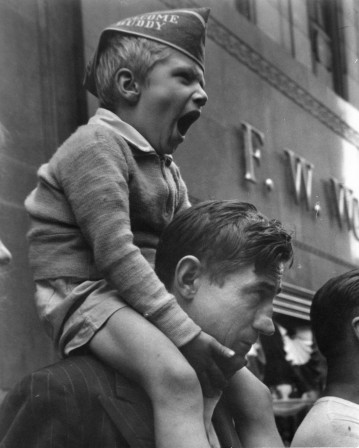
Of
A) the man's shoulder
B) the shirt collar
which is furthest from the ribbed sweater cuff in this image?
the man's shoulder

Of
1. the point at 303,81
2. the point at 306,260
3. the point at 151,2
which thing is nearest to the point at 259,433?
the point at 151,2

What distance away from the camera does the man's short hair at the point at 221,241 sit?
8.97 ft

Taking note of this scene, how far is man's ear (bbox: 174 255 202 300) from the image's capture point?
2740 mm

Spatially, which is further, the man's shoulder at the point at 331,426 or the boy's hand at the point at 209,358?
the man's shoulder at the point at 331,426

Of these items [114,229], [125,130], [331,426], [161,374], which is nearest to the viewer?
[161,374]

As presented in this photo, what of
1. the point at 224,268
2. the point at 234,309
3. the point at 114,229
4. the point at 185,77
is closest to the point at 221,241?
the point at 224,268

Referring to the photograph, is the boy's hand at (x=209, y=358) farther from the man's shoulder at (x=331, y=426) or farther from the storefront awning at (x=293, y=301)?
the storefront awning at (x=293, y=301)

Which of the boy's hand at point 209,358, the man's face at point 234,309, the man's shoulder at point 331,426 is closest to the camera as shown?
the boy's hand at point 209,358

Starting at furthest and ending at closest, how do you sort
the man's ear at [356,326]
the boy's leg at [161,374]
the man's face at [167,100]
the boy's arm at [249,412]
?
the man's ear at [356,326] → the man's face at [167,100] → the boy's arm at [249,412] → the boy's leg at [161,374]

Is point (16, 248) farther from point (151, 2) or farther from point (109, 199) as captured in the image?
point (109, 199)

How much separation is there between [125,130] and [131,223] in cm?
27

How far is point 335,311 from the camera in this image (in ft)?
10.7

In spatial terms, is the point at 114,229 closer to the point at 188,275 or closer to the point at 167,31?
the point at 188,275

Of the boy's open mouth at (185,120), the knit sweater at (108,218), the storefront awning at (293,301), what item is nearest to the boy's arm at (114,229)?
the knit sweater at (108,218)
